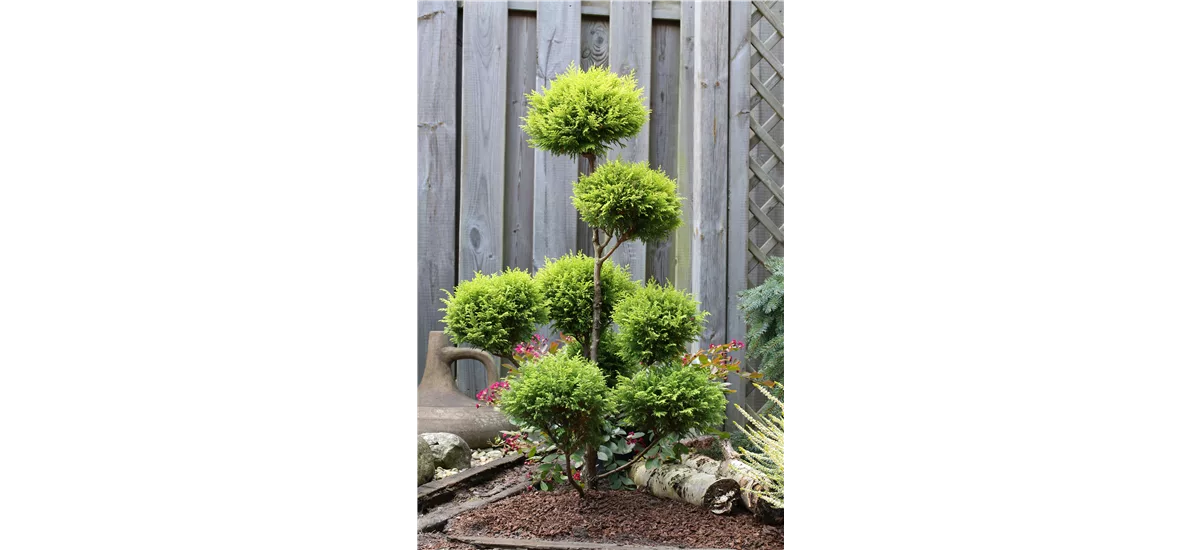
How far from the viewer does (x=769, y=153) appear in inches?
119

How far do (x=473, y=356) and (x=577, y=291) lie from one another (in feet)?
2.07

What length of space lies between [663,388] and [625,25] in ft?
4.98

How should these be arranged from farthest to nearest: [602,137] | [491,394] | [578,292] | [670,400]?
[491,394], [578,292], [602,137], [670,400]

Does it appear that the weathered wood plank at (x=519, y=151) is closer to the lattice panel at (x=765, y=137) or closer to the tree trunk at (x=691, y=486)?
the lattice panel at (x=765, y=137)

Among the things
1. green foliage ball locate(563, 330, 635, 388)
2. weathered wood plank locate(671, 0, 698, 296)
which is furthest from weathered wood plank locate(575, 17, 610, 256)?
green foliage ball locate(563, 330, 635, 388)

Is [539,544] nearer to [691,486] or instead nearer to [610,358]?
[691,486]

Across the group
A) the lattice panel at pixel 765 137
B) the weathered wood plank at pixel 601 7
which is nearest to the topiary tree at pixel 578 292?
the lattice panel at pixel 765 137

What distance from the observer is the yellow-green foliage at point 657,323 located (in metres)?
2.12

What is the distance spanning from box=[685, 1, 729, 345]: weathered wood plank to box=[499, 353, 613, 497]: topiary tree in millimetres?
940

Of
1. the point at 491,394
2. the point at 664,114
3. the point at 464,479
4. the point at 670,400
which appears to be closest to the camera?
the point at 670,400

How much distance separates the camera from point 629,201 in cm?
211

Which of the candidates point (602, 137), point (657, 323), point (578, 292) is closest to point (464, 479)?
point (578, 292)

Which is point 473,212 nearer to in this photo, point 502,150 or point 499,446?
point 502,150

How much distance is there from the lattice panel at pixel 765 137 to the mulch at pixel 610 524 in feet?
3.71
